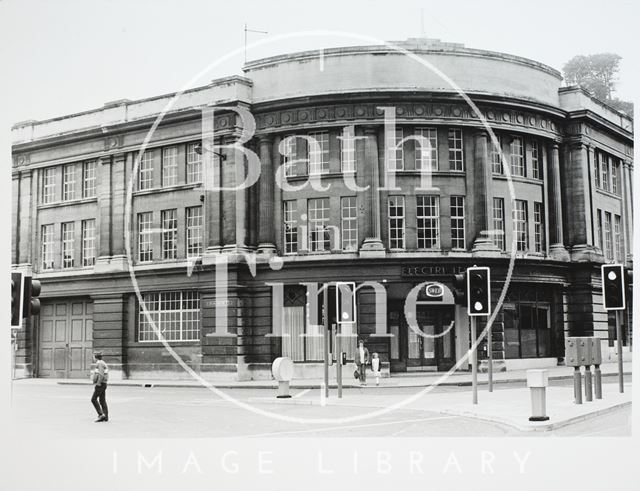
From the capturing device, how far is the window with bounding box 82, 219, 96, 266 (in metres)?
39.7

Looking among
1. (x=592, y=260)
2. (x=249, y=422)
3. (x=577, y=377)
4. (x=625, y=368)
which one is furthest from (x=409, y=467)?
(x=592, y=260)

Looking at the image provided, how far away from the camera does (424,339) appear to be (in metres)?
34.8

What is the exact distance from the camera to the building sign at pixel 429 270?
113ft

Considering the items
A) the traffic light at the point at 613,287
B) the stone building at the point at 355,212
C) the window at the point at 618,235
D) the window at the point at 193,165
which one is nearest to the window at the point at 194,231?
the stone building at the point at 355,212

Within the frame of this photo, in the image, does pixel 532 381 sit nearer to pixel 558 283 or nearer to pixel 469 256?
pixel 469 256

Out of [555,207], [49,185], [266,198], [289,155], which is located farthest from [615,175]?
[49,185]

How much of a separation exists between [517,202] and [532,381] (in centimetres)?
2033

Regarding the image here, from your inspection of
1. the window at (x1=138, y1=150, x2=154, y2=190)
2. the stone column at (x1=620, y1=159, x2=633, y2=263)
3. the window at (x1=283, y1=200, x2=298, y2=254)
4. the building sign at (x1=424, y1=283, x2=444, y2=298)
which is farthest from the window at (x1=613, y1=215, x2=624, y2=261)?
the window at (x1=138, y1=150, x2=154, y2=190)

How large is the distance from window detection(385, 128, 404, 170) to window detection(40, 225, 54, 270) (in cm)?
1621

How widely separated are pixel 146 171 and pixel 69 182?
4.30 metres

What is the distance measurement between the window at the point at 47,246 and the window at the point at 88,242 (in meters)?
1.80

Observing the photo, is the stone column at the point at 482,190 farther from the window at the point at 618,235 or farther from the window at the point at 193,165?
the window at the point at 193,165

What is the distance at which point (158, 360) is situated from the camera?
37000mm

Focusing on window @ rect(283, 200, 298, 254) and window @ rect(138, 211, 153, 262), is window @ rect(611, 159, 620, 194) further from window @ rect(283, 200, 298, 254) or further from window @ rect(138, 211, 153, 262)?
window @ rect(138, 211, 153, 262)
